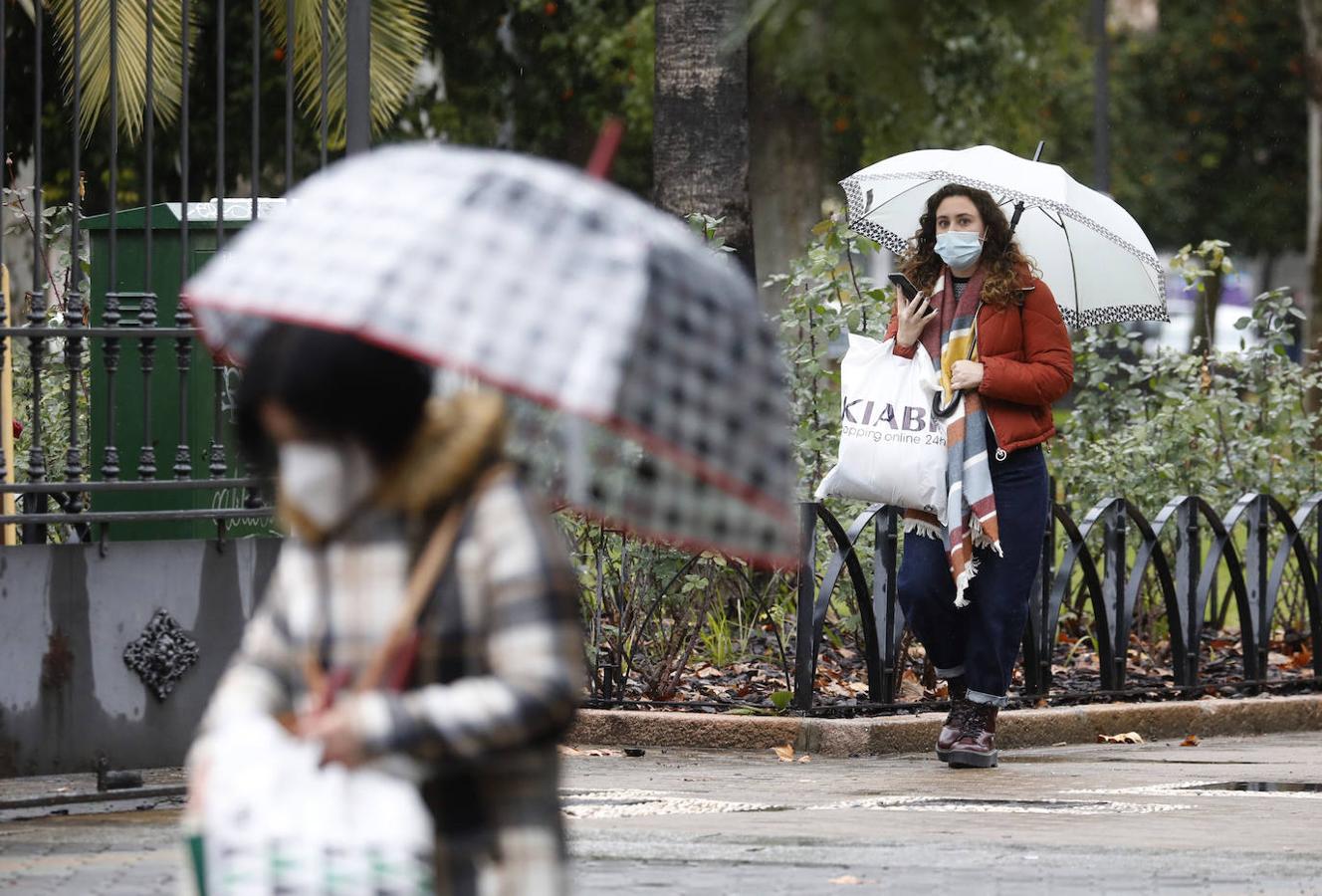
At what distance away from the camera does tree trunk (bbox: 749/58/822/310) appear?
24.0 m

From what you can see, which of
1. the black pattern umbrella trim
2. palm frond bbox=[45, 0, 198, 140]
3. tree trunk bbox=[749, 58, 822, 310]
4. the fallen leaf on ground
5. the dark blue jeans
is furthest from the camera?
tree trunk bbox=[749, 58, 822, 310]

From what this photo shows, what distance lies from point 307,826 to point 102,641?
480 cm

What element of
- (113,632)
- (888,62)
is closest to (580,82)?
(113,632)

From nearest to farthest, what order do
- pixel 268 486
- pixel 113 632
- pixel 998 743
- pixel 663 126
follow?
pixel 268 486 → pixel 113 632 → pixel 998 743 → pixel 663 126

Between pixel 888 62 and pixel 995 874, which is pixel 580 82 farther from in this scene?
pixel 888 62

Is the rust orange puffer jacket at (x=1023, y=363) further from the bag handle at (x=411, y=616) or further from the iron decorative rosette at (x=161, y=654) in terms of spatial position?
the bag handle at (x=411, y=616)

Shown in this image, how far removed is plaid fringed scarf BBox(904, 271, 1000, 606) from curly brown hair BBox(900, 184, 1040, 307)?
0.07 m

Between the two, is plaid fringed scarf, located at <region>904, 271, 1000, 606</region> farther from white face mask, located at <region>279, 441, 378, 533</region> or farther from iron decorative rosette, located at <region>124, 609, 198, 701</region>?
white face mask, located at <region>279, 441, 378, 533</region>

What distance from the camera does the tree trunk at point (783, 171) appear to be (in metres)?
24.0

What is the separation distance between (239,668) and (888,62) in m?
1.27

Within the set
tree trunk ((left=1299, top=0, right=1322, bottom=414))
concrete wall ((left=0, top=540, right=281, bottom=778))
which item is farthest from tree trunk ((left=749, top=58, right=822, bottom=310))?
concrete wall ((left=0, top=540, right=281, bottom=778))

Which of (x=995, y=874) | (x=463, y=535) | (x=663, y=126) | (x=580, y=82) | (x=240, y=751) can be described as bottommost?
(x=995, y=874)

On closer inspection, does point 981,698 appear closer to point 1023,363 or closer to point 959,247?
Answer: point 1023,363

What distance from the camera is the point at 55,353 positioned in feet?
27.2
